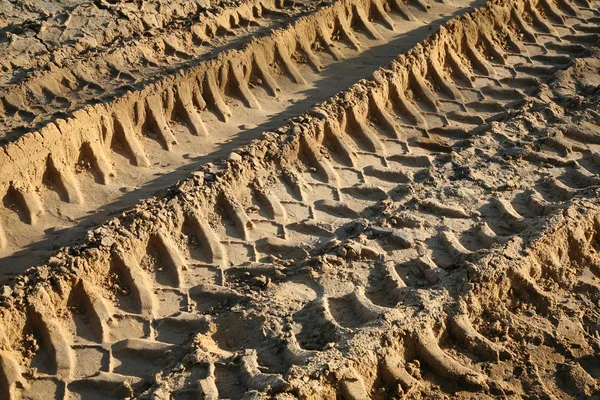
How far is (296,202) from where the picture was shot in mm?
6469

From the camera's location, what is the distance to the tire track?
21.0 ft

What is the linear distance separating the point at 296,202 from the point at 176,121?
167cm

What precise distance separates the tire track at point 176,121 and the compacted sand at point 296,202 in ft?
0.07

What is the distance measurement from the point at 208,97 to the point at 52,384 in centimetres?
366

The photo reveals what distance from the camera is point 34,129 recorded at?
6699mm

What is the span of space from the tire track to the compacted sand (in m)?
0.02

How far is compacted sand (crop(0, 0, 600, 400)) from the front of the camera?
478 centimetres

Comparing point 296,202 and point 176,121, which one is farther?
point 176,121

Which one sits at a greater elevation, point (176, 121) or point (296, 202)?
point (176, 121)

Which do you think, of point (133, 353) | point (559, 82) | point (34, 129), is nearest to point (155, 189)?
point (34, 129)

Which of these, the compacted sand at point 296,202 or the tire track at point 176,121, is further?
the tire track at point 176,121

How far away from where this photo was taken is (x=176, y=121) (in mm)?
7488

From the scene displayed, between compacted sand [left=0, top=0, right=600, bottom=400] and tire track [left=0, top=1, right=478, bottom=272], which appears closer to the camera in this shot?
compacted sand [left=0, top=0, right=600, bottom=400]

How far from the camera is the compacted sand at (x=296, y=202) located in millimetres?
4781
